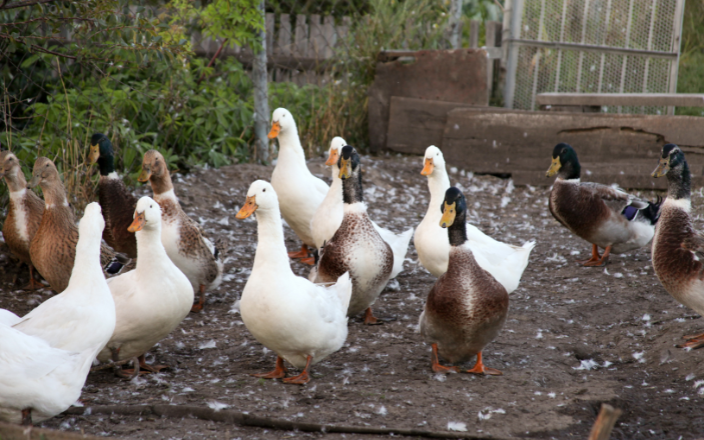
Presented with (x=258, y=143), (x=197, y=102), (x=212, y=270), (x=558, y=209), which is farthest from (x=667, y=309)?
(x=197, y=102)

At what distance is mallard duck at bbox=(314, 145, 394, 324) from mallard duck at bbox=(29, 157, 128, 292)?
1336 mm

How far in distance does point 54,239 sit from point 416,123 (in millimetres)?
5391

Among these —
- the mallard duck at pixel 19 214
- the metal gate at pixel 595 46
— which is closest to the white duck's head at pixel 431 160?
the mallard duck at pixel 19 214

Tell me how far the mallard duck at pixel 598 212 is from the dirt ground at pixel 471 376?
0.21 metres

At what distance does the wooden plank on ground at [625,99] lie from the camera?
685 centimetres

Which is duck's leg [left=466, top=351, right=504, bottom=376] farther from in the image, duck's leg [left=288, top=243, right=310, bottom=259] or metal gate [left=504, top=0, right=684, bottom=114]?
metal gate [left=504, top=0, right=684, bottom=114]

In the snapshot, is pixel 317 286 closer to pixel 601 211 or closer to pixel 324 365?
pixel 324 365

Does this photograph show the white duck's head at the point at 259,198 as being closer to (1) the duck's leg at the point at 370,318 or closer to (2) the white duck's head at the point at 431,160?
(1) the duck's leg at the point at 370,318

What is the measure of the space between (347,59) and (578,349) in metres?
5.96

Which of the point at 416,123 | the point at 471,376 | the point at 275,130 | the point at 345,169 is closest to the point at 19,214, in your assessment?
the point at 275,130

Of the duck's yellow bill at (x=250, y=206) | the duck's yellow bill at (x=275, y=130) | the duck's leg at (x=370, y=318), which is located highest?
the duck's yellow bill at (x=275, y=130)

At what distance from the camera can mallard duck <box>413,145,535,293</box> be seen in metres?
4.06

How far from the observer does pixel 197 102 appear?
7234 millimetres

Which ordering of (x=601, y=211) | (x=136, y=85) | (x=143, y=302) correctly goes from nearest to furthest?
(x=143, y=302) → (x=601, y=211) → (x=136, y=85)
